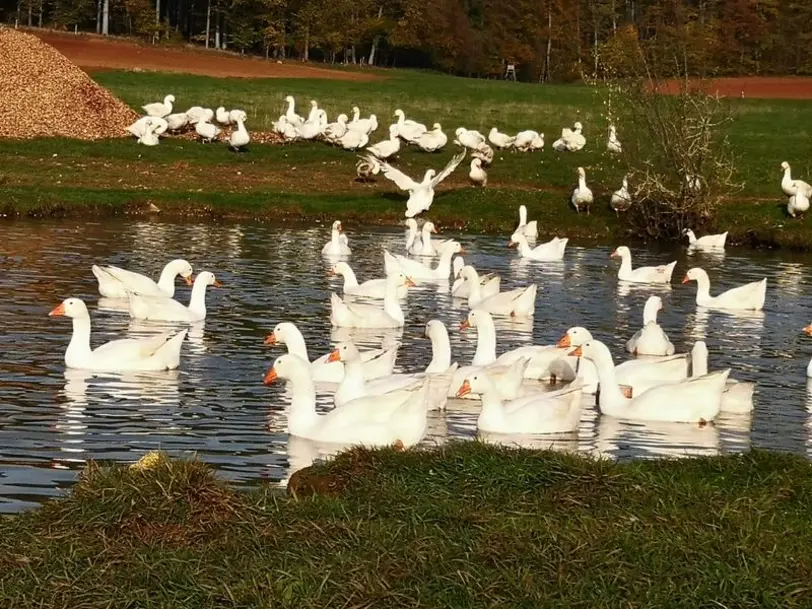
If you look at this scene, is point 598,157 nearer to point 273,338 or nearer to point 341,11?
point 273,338

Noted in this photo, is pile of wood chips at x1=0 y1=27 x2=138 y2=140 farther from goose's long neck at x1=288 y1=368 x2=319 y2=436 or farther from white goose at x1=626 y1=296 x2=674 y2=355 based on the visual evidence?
goose's long neck at x1=288 y1=368 x2=319 y2=436

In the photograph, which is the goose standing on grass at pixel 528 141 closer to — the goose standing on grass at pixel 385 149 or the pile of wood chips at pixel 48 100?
the goose standing on grass at pixel 385 149

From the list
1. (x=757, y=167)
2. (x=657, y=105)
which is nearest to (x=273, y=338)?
(x=657, y=105)

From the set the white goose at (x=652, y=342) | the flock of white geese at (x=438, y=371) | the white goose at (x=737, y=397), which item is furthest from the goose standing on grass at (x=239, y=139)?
the white goose at (x=737, y=397)

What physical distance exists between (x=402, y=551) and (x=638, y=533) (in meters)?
1.29

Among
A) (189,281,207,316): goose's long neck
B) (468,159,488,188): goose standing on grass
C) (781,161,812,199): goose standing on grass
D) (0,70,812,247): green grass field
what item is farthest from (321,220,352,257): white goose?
(781,161,812,199): goose standing on grass

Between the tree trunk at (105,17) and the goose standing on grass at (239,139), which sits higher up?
the tree trunk at (105,17)

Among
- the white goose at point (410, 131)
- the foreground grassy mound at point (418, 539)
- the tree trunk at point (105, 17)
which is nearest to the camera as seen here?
the foreground grassy mound at point (418, 539)

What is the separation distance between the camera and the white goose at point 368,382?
1403 centimetres

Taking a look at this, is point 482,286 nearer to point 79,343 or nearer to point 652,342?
point 652,342

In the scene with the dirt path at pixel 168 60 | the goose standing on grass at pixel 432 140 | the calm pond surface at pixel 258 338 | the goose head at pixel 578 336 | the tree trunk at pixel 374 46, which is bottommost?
the calm pond surface at pixel 258 338

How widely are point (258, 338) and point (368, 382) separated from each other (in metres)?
4.23

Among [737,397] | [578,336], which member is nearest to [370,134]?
[578,336]

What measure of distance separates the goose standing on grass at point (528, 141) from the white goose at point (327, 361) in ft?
94.9
